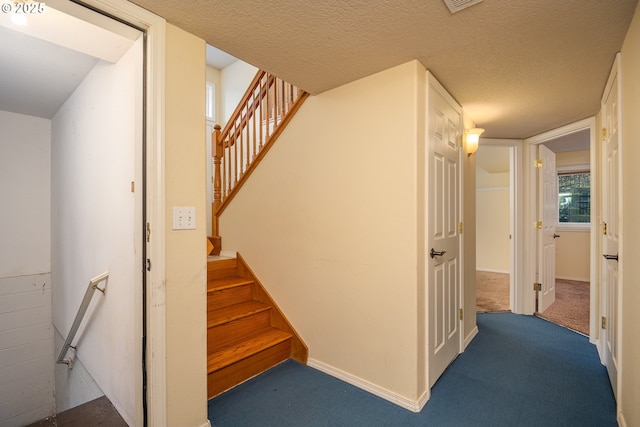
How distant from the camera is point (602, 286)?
2414 millimetres

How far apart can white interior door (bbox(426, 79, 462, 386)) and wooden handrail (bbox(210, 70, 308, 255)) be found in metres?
1.07

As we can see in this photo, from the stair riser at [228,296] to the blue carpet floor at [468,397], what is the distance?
0.67m

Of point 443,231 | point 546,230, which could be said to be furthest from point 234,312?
point 546,230

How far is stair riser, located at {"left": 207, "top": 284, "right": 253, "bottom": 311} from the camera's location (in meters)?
2.44

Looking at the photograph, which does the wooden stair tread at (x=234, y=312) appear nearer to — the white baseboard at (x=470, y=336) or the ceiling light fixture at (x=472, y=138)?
the white baseboard at (x=470, y=336)

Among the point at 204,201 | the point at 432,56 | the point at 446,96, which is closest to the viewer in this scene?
the point at 204,201

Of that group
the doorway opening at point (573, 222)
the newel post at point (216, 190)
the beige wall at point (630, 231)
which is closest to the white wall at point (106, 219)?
the newel post at point (216, 190)

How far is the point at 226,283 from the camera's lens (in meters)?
2.63

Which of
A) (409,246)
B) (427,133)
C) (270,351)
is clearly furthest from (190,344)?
(427,133)

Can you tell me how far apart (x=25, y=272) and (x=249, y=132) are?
8.81 feet

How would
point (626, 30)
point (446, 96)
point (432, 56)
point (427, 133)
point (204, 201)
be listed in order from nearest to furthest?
point (626, 30), point (204, 201), point (432, 56), point (427, 133), point (446, 96)

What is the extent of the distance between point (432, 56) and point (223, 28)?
116cm

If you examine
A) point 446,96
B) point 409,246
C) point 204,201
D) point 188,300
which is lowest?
point 188,300

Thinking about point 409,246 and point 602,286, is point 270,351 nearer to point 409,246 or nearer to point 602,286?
point 409,246
